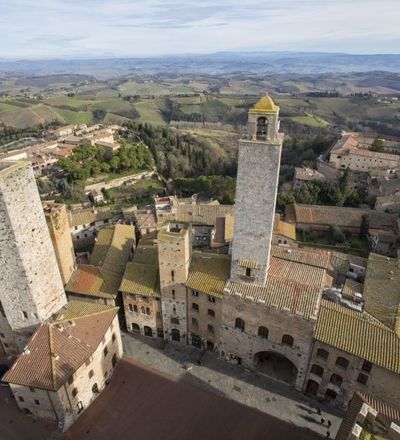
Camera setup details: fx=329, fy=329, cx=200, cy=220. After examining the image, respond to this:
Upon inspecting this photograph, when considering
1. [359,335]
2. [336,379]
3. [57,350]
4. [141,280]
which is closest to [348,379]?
[336,379]

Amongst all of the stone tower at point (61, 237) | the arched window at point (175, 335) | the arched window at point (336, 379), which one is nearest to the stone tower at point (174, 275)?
the arched window at point (175, 335)

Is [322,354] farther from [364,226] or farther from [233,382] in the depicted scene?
[364,226]

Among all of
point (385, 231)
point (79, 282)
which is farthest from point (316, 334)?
point (385, 231)

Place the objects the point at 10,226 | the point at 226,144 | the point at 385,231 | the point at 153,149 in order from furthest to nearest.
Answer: the point at 226,144
the point at 153,149
the point at 385,231
the point at 10,226

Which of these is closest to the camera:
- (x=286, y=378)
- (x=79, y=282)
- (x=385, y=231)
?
(x=286, y=378)

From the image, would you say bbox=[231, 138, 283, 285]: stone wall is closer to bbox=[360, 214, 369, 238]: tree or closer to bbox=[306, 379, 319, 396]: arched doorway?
bbox=[306, 379, 319, 396]: arched doorway

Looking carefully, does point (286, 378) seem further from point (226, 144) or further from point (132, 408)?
point (226, 144)
